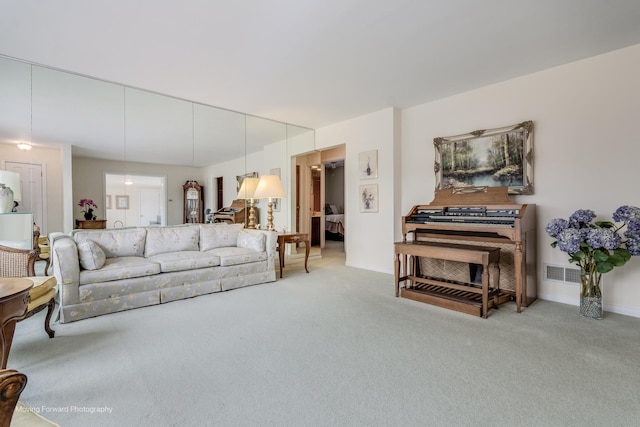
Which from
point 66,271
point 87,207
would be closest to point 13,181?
point 87,207

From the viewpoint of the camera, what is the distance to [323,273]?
15.6 ft

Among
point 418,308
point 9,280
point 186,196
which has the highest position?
point 186,196

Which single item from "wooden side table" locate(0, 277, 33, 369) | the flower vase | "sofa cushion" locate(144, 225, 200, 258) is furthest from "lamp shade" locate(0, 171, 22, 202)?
the flower vase

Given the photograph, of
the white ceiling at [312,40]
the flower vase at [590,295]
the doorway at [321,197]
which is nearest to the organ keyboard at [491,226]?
the flower vase at [590,295]

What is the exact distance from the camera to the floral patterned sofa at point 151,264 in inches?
110

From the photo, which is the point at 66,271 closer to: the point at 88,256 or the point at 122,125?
the point at 88,256

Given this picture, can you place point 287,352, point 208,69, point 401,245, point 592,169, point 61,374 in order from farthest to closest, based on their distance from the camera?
point 401,245, point 208,69, point 592,169, point 287,352, point 61,374

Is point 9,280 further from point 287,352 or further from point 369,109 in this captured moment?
point 369,109

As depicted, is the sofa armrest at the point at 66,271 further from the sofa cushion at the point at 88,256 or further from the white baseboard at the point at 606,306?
the white baseboard at the point at 606,306

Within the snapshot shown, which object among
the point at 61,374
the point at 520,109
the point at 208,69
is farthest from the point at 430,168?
the point at 61,374

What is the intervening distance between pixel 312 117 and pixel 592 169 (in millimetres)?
3697

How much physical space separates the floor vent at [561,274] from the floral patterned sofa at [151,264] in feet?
10.7

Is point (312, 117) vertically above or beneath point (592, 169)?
above

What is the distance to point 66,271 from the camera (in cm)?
274
